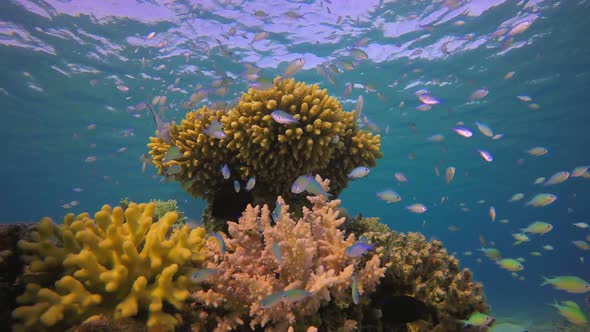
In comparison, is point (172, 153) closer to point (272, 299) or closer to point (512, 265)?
point (272, 299)

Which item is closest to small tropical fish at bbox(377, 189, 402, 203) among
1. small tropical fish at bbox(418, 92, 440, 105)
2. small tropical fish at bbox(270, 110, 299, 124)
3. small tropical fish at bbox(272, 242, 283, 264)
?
small tropical fish at bbox(418, 92, 440, 105)

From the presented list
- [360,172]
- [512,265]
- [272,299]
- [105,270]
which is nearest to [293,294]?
[272,299]

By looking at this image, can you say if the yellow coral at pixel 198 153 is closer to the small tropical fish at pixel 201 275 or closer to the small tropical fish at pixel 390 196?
the small tropical fish at pixel 201 275

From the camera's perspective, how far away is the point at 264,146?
4.05 meters

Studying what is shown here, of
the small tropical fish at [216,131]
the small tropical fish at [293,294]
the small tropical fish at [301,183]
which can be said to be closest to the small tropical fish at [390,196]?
the small tropical fish at [301,183]

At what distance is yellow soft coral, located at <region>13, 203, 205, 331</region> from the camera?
82.6 inches

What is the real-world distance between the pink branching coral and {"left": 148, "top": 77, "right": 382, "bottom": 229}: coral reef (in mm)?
1162

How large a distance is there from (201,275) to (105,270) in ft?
2.32

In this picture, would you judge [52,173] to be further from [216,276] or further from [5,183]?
[216,276]

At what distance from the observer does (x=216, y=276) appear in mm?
2629

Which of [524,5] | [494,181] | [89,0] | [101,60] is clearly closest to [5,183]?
[101,60]

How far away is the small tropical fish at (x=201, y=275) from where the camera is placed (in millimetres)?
2424

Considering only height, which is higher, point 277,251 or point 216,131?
point 216,131

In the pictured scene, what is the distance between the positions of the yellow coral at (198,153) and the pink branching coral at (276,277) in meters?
1.48
